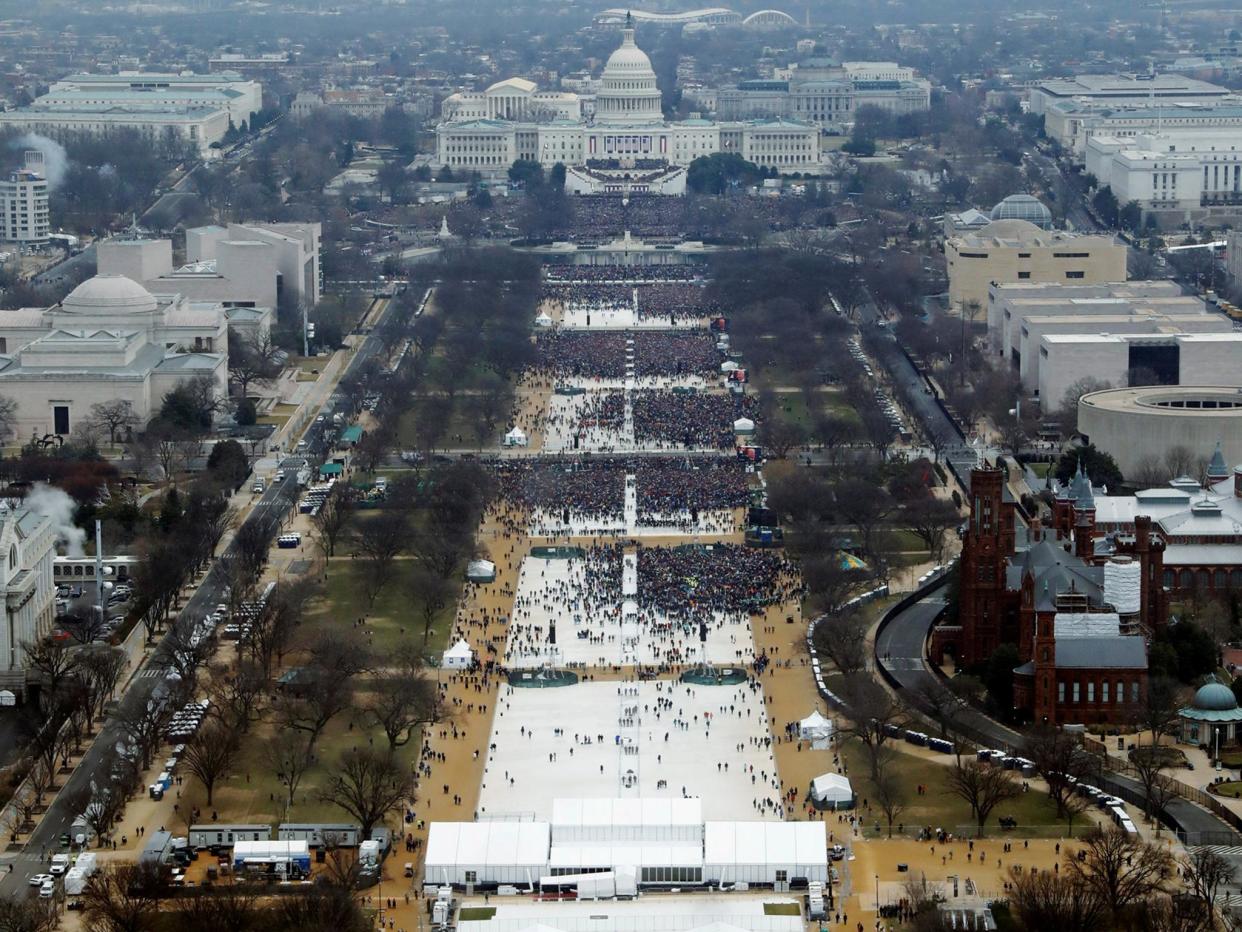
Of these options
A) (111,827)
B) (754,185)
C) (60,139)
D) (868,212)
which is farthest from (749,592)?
(60,139)

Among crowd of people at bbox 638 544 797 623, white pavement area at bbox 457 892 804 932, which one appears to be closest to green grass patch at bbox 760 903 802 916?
white pavement area at bbox 457 892 804 932

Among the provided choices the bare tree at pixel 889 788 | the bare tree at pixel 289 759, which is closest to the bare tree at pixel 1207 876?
the bare tree at pixel 889 788

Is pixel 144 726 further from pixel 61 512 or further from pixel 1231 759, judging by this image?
pixel 1231 759

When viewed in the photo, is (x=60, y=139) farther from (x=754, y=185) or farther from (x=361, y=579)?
(x=361, y=579)

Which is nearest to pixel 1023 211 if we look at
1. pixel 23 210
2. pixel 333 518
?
pixel 23 210

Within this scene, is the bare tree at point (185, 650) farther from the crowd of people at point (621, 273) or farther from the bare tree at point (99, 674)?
the crowd of people at point (621, 273)

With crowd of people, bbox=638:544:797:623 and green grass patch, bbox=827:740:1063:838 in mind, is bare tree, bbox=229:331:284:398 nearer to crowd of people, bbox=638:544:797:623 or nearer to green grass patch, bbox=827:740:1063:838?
crowd of people, bbox=638:544:797:623
